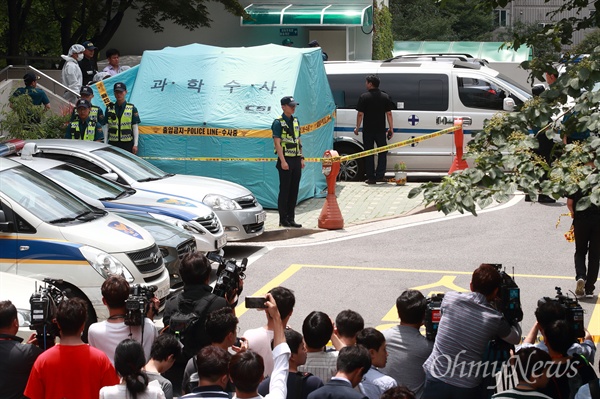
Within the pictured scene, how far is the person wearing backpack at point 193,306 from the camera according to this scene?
698 cm

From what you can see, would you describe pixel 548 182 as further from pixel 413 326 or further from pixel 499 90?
pixel 499 90

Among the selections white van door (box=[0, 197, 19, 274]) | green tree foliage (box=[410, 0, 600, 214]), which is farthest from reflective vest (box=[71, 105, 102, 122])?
green tree foliage (box=[410, 0, 600, 214])

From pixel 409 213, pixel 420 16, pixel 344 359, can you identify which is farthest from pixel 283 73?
pixel 420 16

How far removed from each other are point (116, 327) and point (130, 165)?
745 centimetres

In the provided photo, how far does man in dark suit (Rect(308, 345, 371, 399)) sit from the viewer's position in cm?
537

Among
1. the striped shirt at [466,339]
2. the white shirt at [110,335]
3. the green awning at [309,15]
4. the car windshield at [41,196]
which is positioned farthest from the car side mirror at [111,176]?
the green awning at [309,15]

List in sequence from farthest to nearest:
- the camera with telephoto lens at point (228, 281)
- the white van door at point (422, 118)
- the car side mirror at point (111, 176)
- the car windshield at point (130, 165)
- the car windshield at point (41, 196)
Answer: the white van door at point (422, 118) < the car windshield at point (130, 165) < the car side mirror at point (111, 176) < the car windshield at point (41, 196) < the camera with telephoto lens at point (228, 281)

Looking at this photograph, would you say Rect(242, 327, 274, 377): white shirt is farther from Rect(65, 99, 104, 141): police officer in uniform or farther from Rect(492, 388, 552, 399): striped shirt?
Rect(65, 99, 104, 141): police officer in uniform

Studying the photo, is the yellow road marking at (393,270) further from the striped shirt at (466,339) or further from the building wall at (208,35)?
the building wall at (208,35)

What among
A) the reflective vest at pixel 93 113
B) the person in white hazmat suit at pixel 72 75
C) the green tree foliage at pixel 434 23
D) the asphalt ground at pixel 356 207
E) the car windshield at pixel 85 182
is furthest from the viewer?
the green tree foliage at pixel 434 23

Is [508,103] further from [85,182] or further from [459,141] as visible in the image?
→ [85,182]

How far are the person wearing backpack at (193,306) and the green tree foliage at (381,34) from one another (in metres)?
27.3

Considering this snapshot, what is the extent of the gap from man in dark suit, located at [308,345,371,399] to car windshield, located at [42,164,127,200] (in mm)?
7429

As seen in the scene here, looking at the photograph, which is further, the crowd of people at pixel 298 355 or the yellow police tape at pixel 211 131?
the yellow police tape at pixel 211 131
